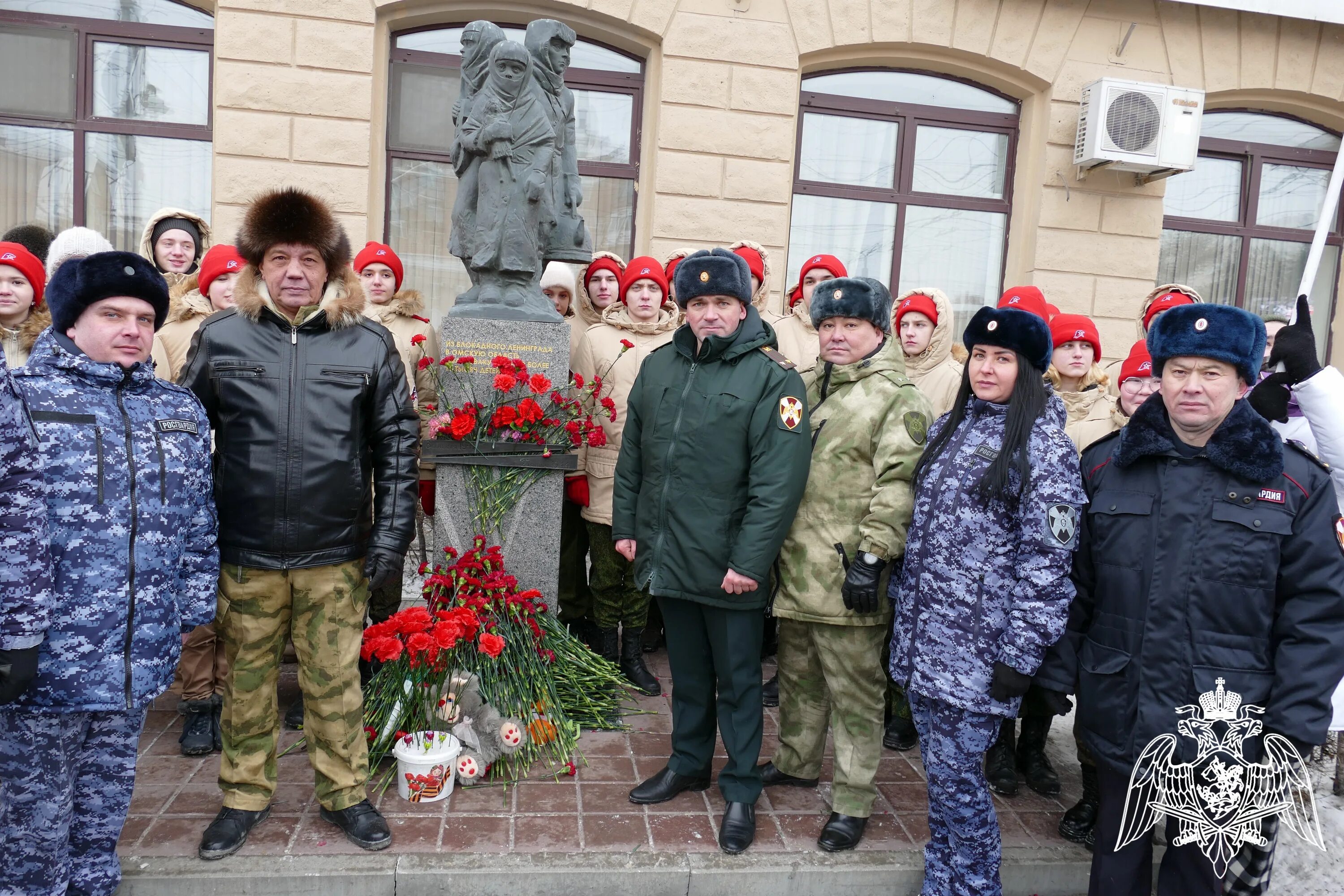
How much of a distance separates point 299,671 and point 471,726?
0.74 m

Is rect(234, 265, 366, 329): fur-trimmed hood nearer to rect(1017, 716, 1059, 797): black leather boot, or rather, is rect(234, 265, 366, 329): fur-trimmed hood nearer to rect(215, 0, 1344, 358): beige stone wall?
rect(1017, 716, 1059, 797): black leather boot

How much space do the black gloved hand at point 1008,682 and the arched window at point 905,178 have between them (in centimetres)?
542

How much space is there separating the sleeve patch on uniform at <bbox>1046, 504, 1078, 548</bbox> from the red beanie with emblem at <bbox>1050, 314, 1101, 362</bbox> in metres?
1.92

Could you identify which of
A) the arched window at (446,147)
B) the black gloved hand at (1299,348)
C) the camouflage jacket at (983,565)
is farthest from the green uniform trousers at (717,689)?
the arched window at (446,147)

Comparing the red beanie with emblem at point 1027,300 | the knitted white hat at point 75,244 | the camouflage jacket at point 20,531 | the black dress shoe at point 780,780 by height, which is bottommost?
the black dress shoe at point 780,780

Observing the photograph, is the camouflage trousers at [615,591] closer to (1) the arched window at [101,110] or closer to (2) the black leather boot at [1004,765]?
(2) the black leather boot at [1004,765]

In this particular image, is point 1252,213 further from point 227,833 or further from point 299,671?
point 227,833

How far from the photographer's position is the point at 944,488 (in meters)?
2.76

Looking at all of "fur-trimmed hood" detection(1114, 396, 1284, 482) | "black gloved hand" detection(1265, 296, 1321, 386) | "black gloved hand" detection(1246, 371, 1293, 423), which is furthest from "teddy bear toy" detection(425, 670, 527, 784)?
"black gloved hand" detection(1265, 296, 1321, 386)

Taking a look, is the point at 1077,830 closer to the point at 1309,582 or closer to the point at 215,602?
the point at 1309,582

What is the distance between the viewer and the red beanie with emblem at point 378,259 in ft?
15.2

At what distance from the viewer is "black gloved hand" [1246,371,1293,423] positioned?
2.82 meters

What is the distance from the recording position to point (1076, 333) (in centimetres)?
421

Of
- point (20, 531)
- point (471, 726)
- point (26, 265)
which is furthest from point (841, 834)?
point (26, 265)
